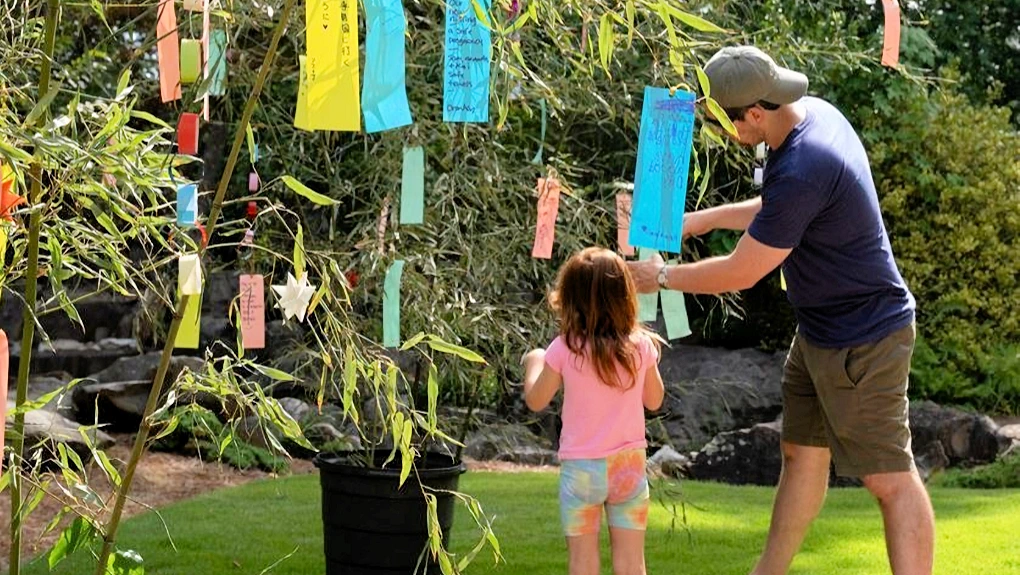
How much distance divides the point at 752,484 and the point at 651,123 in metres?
4.13

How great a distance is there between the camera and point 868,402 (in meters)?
2.99

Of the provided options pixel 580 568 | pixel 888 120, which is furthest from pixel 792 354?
pixel 888 120

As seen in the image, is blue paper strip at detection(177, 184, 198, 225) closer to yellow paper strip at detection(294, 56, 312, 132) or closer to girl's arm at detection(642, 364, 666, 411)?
yellow paper strip at detection(294, 56, 312, 132)

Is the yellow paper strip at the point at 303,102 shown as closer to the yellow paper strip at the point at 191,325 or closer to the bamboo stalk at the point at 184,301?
the bamboo stalk at the point at 184,301

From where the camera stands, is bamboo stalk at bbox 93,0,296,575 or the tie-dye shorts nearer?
bamboo stalk at bbox 93,0,296,575

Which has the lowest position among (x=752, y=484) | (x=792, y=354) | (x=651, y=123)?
(x=752, y=484)

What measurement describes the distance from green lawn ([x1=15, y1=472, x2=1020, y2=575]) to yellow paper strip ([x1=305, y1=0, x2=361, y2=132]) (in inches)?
87.2

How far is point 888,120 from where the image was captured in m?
8.34

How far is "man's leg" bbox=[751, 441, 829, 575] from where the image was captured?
10.8ft

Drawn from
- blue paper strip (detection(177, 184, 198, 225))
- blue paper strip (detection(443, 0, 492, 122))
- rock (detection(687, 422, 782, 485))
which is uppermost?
blue paper strip (detection(443, 0, 492, 122))

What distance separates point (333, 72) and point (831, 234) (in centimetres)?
139

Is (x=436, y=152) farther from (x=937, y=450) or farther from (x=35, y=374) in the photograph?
(x=35, y=374)

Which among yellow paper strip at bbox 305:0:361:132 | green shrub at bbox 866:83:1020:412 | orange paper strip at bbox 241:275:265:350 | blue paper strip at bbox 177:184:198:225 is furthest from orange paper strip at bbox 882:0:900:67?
green shrub at bbox 866:83:1020:412

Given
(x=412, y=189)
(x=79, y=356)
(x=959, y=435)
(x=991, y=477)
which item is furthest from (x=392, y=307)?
(x=79, y=356)
